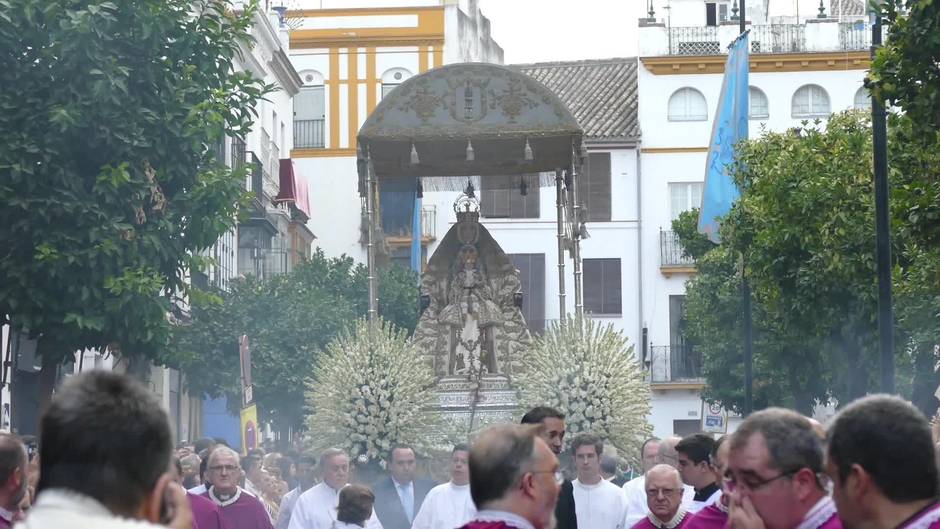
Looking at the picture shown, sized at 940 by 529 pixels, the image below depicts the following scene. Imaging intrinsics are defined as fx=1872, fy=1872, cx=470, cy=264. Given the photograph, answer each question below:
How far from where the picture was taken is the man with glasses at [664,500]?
8.25 m

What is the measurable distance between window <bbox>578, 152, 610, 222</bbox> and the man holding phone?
154 ft

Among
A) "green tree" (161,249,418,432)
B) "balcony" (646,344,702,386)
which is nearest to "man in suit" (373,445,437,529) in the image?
"green tree" (161,249,418,432)

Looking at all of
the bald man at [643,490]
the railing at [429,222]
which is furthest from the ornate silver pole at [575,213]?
the railing at [429,222]

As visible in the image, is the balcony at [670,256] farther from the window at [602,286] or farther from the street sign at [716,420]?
the street sign at [716,420]

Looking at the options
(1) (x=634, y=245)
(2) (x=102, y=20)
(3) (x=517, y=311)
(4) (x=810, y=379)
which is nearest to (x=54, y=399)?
(2) (x=102, y=20)

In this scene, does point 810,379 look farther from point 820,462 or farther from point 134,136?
point 820,462

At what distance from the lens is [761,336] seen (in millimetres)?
35344

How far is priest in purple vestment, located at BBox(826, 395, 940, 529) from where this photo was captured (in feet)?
14.2

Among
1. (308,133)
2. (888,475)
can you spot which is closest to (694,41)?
(308,133)

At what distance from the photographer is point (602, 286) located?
50.4 m

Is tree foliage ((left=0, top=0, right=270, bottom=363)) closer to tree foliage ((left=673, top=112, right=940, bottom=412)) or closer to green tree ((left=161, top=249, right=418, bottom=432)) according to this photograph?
tree foliage ((left=673, top=112, right=940, bottom=412))

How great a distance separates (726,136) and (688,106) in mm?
24862

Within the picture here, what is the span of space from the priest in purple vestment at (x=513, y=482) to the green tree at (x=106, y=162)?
12.8 metres

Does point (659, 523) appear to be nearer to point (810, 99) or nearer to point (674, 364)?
point (674, 364)
